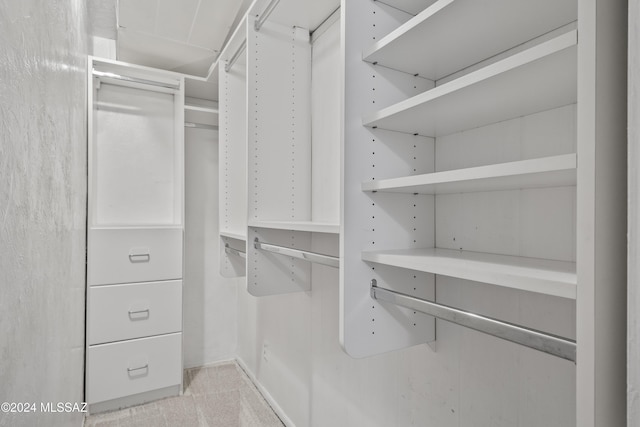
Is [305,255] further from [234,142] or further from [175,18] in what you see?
[175,18]

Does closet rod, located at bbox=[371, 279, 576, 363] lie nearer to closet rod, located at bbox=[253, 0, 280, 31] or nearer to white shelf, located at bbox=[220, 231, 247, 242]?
white shelf, located at bbox=[220, 231, 247, 242]

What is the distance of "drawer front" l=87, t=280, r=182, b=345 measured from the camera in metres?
2.11

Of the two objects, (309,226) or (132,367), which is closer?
(309,226)

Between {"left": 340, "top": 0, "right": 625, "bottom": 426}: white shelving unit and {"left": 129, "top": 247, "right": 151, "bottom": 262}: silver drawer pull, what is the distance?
5.90 ft

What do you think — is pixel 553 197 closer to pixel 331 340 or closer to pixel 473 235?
pixel 473 235

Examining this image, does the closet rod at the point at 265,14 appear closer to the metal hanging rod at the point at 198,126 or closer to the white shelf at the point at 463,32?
the white shelf at the point at 463,32

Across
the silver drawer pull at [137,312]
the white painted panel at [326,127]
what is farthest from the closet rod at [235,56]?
the silver drawer pull at [137,312]

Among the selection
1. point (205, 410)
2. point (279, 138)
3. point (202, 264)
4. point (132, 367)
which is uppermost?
point (279, 138)


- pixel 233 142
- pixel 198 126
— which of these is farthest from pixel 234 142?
pixel 198 126

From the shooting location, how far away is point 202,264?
9.19ft

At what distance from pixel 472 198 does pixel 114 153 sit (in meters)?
2.37

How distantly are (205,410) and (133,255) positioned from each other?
1061mm
